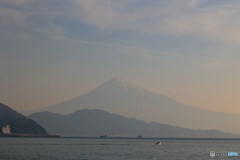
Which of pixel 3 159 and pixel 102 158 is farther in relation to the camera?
pixel 102 158

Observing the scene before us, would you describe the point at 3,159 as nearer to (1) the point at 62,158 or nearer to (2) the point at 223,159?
(1) the point at 62,158

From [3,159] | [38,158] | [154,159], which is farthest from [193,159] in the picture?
[3,159]

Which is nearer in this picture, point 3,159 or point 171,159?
point 3,159

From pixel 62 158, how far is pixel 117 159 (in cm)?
910

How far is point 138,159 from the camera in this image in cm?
5825

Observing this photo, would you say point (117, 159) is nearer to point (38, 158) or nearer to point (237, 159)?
point (38, 158)

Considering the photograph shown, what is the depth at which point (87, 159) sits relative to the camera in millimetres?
A: 56844

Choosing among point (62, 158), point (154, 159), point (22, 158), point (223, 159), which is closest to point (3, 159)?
point (22, 158)

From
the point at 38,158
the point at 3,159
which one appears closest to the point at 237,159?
the point at 38,158

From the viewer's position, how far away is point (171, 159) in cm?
5841

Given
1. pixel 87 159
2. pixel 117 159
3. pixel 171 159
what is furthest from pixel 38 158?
pixel 171 159

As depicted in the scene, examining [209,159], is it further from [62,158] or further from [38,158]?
[38,158]

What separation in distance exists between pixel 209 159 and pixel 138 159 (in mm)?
11771

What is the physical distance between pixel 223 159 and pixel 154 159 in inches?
440
